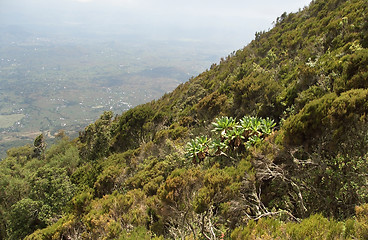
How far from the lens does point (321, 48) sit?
45.9 ft

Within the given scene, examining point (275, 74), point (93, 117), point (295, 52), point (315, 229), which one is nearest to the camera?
point (315, 229)

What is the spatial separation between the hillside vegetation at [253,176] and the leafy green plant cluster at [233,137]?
0.04 metres

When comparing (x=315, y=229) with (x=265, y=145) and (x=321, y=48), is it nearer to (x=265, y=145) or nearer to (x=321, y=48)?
(x=265, y=145)

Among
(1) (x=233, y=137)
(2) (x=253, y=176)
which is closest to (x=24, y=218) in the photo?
(1) (x=233, y=137)

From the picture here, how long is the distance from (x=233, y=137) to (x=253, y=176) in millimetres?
2210

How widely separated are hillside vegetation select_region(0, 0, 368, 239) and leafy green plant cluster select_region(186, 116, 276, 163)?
0.04 m

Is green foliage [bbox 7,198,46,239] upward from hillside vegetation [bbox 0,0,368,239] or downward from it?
downward

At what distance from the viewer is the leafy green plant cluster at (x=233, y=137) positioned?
8055 mm

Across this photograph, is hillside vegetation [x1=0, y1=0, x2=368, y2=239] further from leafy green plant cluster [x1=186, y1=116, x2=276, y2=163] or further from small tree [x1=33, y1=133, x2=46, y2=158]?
small tree [x1=33, y1=133, x2=46, y2=158]

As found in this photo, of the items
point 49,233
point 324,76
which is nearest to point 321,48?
point 324,76

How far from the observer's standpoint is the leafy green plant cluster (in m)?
8.05

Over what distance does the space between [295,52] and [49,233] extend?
66.5 feet

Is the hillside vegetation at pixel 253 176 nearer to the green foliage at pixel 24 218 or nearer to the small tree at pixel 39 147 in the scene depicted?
the green foliage at pixel 24 218

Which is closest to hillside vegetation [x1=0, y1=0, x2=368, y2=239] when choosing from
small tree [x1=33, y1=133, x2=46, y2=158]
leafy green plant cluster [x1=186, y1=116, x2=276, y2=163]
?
leafy green plant cluster [x1=186, y1=116, x2=276, y2=163]
